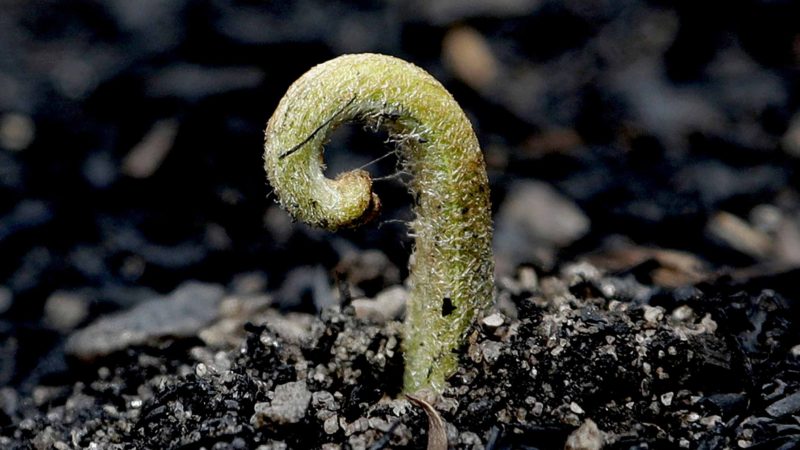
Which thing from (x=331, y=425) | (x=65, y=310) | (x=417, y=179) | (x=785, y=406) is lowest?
(x=65, y=310)

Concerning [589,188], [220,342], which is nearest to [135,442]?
[220,342]

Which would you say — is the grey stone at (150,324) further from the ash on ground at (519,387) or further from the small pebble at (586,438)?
the small pebble at (586,438)

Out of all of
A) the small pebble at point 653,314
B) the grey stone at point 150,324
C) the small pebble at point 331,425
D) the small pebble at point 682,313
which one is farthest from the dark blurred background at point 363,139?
the small pebble at point 331,425

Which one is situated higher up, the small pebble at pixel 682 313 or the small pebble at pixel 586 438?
the small pebble at pixel 682 313

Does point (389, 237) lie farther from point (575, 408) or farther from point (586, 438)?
point (586, 438)

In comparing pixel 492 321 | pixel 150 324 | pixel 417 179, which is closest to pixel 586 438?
pixel 492 321
